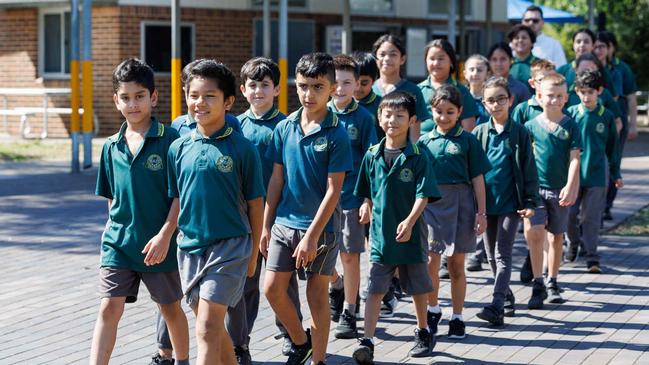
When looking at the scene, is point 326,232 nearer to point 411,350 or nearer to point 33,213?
point 411,350

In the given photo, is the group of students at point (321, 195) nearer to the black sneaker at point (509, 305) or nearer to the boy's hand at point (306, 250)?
the boy's hand at point (306, 250)

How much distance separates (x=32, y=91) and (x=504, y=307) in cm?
1699

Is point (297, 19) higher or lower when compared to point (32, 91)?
higher

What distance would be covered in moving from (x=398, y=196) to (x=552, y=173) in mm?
2434

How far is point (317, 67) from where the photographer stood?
629 centimetres

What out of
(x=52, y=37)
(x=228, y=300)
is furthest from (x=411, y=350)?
(x=52, y=37)

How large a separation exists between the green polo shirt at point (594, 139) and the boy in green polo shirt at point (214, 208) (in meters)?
5.12

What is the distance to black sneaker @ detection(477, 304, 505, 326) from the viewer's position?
7.90 metres

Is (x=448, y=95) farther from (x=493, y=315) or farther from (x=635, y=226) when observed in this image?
(x=635, y=226)

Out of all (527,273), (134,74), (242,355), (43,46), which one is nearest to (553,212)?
(527,273)

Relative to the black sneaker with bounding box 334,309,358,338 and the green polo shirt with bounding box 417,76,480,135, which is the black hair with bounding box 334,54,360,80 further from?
the black sneaker with bounding box 334,309,358,338

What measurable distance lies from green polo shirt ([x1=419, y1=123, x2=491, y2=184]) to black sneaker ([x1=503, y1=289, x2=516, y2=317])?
1.04 m

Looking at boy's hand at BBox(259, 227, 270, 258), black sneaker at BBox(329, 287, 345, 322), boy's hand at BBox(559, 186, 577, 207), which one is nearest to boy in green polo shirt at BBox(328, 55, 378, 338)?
black sneaker at BBox(329, 287, 345, 322)

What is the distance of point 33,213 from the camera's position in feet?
43.0
